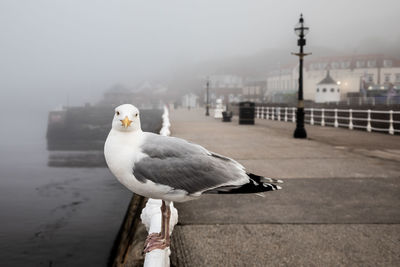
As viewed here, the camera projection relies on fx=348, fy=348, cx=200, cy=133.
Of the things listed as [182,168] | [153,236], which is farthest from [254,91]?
[182,168]

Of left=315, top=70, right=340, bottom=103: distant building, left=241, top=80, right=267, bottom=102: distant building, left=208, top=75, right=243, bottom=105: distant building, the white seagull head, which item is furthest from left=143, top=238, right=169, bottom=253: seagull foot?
left=241, top=80, right=267, bottom=102: distant building

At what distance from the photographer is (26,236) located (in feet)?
53.3

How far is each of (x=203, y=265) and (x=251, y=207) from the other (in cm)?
180

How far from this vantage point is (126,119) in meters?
2.55

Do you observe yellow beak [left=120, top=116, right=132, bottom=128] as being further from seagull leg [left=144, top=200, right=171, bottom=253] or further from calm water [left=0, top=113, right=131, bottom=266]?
calm water [left=0, top=113, right=131, bottom=266]

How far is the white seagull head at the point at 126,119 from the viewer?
255cm

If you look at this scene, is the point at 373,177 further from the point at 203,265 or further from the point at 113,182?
the point at 113,182

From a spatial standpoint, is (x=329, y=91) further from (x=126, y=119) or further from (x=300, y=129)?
(x=126, y=119)

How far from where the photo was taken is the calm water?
1363 cm

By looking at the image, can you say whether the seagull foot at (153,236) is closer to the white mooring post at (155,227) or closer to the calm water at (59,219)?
the white mooring post at (155,227)

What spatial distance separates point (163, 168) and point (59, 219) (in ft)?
61.4

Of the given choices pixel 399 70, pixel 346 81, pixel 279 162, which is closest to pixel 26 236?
pixel 279 162

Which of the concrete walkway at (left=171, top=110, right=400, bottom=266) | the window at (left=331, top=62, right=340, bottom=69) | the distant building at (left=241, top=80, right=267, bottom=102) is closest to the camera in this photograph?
the concrete walkway at (left=171, top=110, right=400, bottom=266)

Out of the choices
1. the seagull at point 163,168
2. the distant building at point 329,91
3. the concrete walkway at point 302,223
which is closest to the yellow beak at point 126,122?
the seagull at point 163,168
